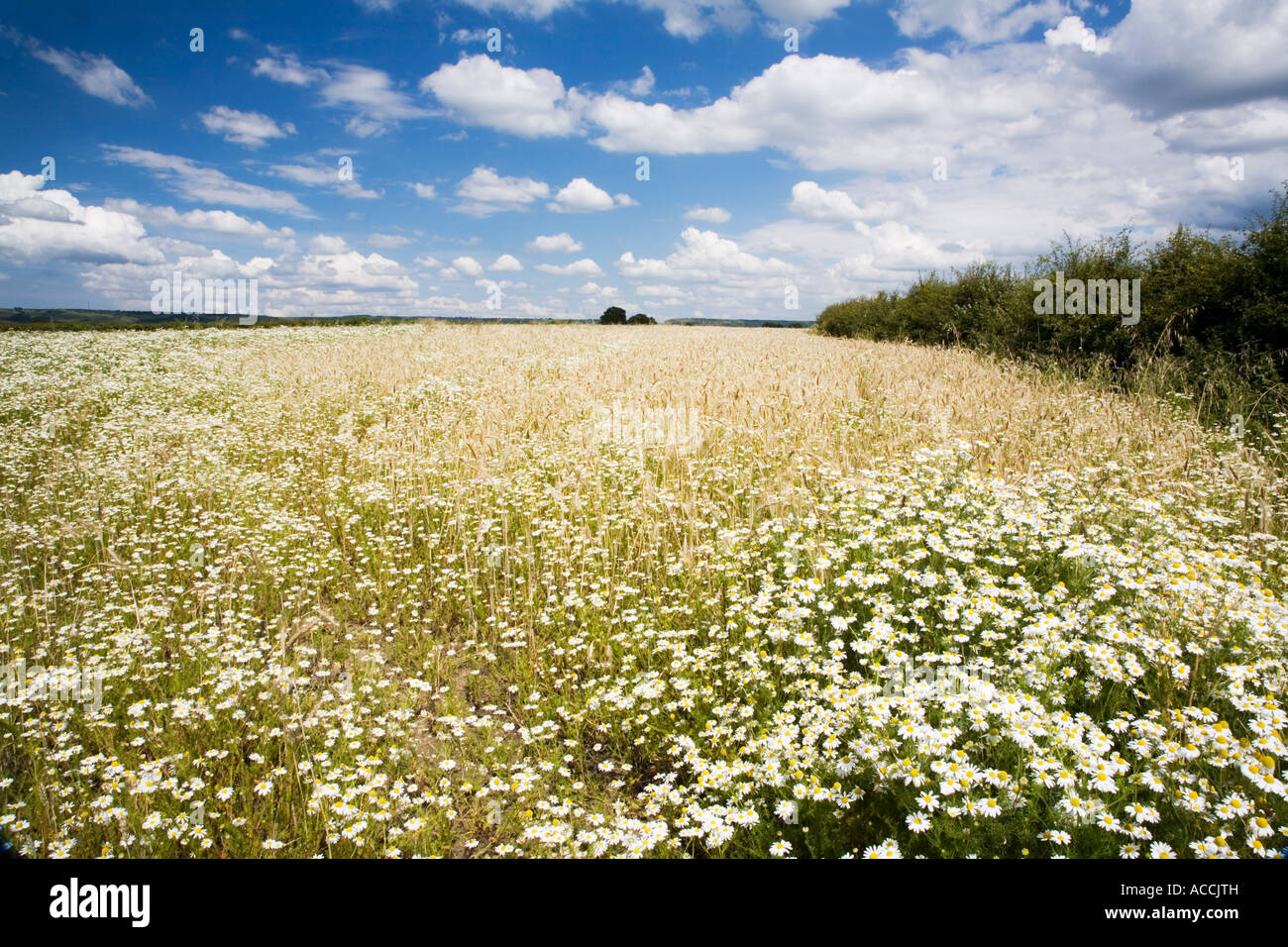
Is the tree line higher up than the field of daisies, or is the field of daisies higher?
the tree line

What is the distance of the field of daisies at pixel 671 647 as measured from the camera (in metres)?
2.99

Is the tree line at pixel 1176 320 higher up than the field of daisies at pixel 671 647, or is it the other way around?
the tree line at pixel 1176 320

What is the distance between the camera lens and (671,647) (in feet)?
14.8

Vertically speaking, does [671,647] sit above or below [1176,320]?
below

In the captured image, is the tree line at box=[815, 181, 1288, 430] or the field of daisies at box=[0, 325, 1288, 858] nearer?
the field of daisies at box=[0, 325, 1288, 858]

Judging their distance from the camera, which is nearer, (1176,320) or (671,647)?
(671,647)

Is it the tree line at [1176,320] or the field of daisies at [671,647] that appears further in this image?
the tree line at [1176,320]

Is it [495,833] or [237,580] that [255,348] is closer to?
[237,580]

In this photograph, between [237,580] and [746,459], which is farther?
[746,459]

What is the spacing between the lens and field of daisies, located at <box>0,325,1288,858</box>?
299 centimetres
